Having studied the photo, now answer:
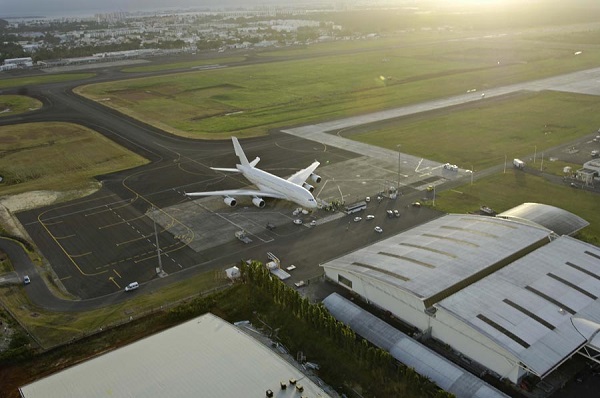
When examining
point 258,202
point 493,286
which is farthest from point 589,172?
point 258,202

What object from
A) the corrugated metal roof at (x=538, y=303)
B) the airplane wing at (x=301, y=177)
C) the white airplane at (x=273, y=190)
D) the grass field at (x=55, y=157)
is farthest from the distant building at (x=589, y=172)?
the grass field at (x=55, y=157)

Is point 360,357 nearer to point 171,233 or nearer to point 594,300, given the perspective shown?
point 594,300

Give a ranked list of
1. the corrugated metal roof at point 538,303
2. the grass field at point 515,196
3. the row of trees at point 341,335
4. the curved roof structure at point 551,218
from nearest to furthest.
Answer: the row of trees at point 341,335
the corrugated metal roof at point 538,303
the curved roof structure at point 551,218
the grass field at point 515,196

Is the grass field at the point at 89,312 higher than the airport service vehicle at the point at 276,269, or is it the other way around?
the airport service vehicle at the point at 276,269

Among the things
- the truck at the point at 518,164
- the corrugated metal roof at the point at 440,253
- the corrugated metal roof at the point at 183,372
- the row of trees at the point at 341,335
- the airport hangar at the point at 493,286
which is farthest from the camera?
the truck at the point at 518,164

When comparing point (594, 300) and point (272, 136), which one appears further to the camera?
point (272, 136)

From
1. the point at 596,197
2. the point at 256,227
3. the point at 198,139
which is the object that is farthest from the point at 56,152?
the point at 596,197

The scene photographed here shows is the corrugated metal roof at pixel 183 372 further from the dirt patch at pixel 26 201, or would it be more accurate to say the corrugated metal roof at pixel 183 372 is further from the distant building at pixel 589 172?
the distant building at pixel 589 172
